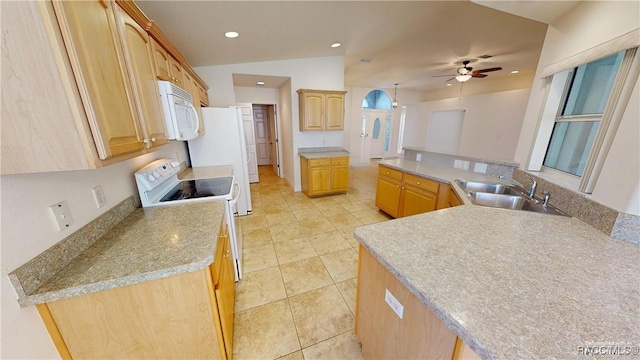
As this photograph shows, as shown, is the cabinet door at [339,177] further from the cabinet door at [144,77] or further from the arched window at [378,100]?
the arched window at [378,100]

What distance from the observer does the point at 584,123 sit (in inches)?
62.0

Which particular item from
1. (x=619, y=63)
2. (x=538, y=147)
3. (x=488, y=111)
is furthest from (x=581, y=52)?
(x=488, y=111)

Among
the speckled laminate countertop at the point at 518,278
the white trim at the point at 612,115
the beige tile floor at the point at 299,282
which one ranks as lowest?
the beige tile floor at the point at 299,282

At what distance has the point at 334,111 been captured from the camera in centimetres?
409

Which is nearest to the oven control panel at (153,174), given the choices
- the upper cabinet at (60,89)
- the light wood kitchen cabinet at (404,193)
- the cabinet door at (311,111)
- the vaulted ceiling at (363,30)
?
the upper cabinet at (60,89)

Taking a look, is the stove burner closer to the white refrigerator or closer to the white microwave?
the white microwave

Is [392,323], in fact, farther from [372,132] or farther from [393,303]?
[372,132]

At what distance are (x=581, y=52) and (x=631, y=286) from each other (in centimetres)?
160

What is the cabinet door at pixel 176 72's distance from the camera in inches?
70.1

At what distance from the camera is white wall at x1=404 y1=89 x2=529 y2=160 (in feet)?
15.3

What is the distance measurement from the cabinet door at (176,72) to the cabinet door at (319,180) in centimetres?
230

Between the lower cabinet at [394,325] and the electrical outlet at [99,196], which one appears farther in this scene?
the electrical outlet at [99,196]

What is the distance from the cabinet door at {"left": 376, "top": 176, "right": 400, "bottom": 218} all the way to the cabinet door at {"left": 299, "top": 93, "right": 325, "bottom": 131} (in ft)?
5.38

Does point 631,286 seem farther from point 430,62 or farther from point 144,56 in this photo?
point 430,62
